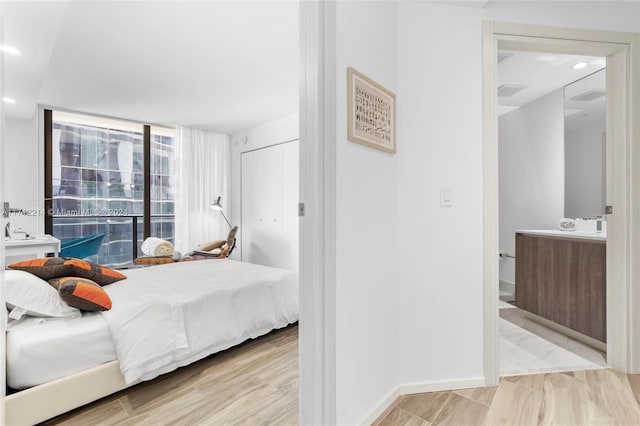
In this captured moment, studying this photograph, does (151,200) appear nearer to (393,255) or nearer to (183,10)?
(183,10)

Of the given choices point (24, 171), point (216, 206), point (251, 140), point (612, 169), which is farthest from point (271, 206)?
point (612, 169)

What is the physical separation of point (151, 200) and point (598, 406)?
551 centimetres

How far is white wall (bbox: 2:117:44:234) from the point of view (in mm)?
3934

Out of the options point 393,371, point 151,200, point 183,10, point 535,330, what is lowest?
point 535,330

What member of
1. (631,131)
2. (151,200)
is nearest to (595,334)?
(631,131)

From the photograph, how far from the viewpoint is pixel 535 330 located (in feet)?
9.75

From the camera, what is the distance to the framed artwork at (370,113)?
59.6 inches

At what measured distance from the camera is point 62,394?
1696 mm

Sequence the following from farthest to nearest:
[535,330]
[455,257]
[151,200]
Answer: [151,200] < [535,330] < [455,257]

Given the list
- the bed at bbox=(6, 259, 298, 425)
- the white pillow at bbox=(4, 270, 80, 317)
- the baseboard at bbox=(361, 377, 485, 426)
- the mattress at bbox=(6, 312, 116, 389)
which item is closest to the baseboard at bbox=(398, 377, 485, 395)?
the baseboard at bbox=(361, 377, 485, 426)

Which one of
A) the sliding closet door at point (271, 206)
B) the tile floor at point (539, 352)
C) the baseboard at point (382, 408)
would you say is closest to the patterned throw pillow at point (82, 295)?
the baseboard at point (382, 408)

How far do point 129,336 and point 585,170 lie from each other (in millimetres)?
4071

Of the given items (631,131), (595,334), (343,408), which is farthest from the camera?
(595,334)

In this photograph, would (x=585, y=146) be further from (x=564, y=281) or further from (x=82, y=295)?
(x=82, y=295)
